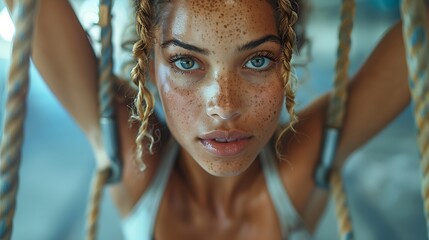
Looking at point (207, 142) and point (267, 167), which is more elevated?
point (207, 142)

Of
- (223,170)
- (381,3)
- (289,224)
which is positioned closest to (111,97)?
(223,170)

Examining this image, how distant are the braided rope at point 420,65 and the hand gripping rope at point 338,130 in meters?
0.24

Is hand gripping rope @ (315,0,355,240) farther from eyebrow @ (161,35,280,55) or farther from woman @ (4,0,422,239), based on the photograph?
eyebrow @ (161,35,280,55)

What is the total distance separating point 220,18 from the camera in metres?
0.46

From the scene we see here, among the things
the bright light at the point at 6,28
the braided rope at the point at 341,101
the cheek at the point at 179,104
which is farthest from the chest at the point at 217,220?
the bright light at the point at 6,28

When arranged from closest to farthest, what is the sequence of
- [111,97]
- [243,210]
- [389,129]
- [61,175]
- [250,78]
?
[250,78] → [111,97] → [243,210] → [61,175] → [389,129]

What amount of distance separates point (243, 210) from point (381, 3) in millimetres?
409

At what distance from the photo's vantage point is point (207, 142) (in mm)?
509

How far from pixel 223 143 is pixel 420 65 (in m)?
0.22

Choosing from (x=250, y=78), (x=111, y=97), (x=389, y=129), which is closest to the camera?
(x=250, y=78)

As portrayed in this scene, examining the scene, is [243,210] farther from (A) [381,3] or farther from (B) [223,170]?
(A) [381,3]

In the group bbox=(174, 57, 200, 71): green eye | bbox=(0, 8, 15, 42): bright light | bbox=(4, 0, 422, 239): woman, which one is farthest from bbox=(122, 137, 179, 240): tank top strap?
bbox=(0, 8, 15, 42): bright light

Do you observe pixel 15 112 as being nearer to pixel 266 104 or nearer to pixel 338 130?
pixel 266 104

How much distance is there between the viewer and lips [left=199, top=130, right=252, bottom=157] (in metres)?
0.50
